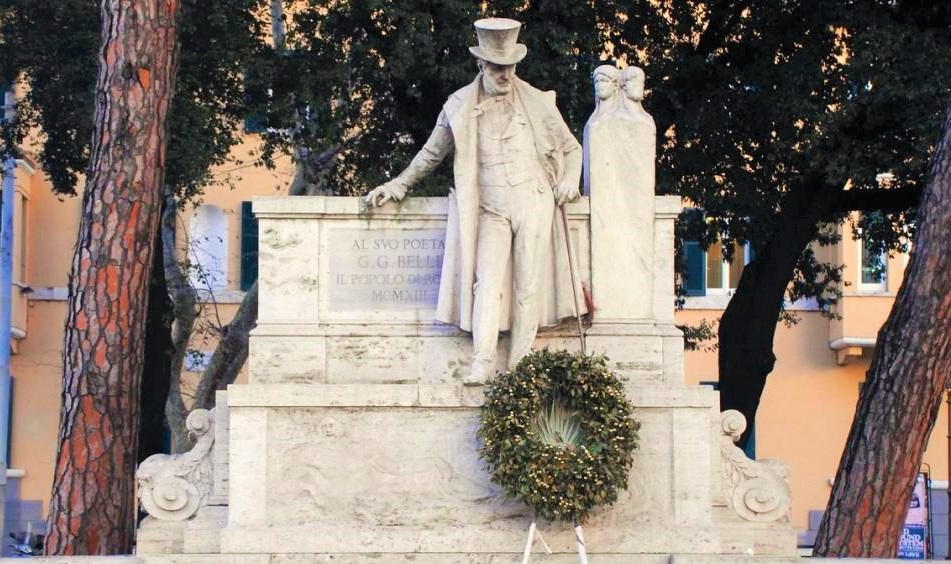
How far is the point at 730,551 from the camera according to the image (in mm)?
15359

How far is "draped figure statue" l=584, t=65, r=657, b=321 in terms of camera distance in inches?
619

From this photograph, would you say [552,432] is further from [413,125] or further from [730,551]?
[413,125]

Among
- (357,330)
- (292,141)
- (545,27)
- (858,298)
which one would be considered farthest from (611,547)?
(858,298)

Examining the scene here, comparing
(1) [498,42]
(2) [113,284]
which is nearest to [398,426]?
(1) [498,42]

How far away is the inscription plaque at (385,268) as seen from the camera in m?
15.7

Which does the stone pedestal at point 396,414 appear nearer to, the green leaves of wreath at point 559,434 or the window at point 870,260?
the green leaves of wreath at point 559,434

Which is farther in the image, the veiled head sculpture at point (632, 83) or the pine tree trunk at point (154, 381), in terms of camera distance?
the pine tree trunk at point (154, 381)

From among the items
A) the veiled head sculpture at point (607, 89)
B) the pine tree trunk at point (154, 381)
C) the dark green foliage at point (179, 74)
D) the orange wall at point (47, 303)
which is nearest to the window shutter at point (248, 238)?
the orange wall at point (47, 303)

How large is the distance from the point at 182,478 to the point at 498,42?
3907 mm

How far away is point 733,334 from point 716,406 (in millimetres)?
8425

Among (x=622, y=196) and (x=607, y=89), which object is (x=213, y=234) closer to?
(x=607, y=89)

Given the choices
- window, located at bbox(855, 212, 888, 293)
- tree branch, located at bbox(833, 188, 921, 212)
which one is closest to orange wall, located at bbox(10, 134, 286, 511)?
window, located at bbox(855, 212, 888, 293)

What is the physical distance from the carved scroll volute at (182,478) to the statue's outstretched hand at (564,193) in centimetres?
299

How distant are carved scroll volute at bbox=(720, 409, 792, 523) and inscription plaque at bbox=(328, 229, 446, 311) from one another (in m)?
2.47
